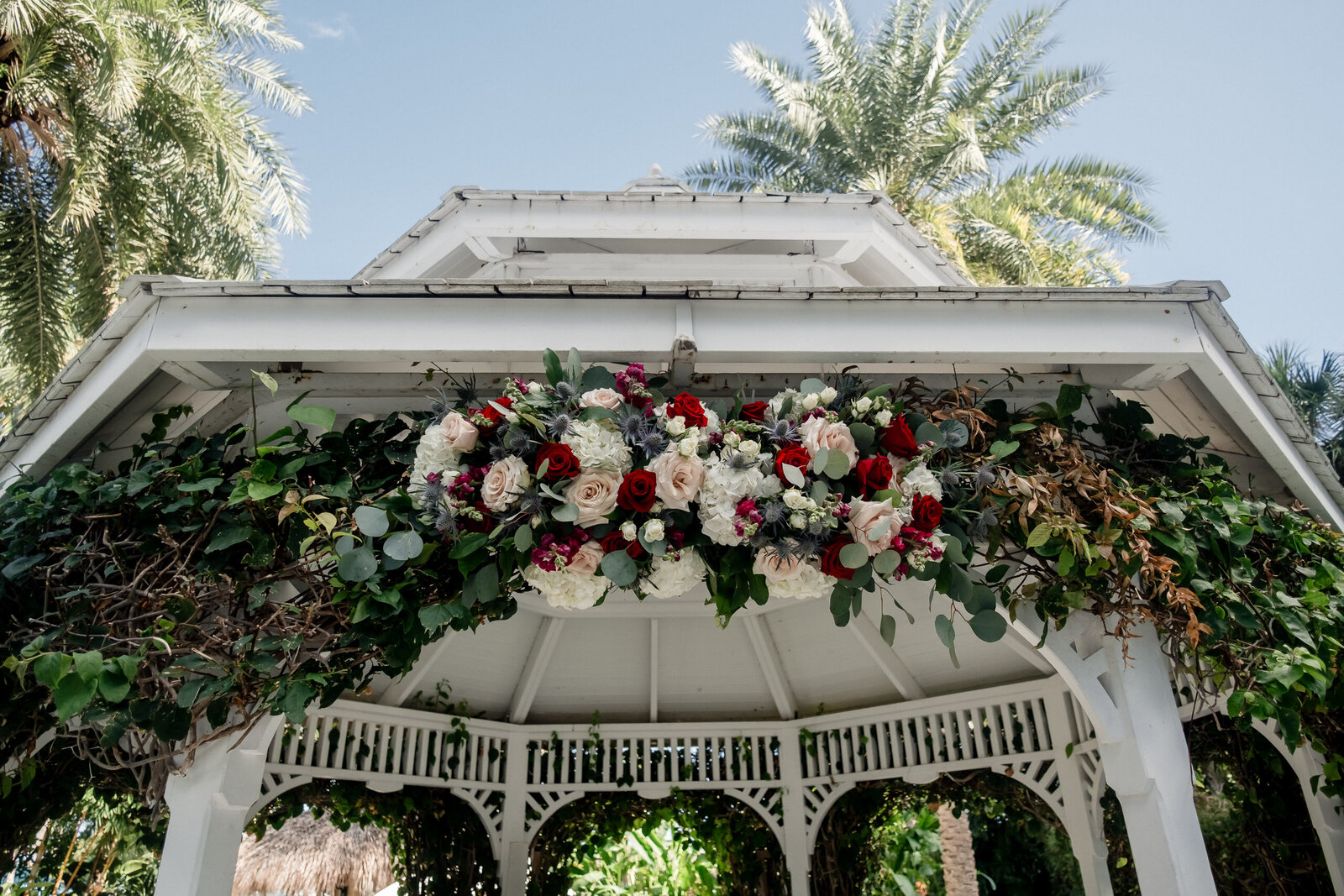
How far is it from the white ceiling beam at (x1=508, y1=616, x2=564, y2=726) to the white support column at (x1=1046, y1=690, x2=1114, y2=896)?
296 centimetres

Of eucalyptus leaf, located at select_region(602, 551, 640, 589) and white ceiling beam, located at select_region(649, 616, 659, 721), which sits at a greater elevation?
white ceiling beam, located at select_region(649, 616, 659, 721)

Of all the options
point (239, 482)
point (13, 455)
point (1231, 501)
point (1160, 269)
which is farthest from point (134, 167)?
point (1160, 269)

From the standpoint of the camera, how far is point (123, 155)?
8773mm

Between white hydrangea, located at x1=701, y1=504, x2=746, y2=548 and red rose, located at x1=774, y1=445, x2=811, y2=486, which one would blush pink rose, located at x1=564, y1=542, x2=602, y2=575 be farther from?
red rose, located at x1=774, y1=445, x2=811, y2=486

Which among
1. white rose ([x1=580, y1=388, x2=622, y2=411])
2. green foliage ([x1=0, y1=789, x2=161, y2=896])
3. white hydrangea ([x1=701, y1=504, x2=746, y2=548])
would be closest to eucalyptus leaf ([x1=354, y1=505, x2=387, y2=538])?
white rose ([x1=580, y1=388, x2=622, y2=411])

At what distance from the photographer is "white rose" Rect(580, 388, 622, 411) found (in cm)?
238

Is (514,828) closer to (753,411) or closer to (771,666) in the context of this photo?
(771,666)

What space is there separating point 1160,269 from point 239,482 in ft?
44.2

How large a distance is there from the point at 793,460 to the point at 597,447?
0.50 meters

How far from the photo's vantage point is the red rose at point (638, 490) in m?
2.28

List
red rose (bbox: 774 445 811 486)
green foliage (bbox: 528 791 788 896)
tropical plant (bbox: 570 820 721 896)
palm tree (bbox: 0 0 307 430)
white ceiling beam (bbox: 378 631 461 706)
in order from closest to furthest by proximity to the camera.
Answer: red rose (bbox: 774 445 811 486) → white ceiling beam (bbox: 378 631 461 706) → green foliage (bbox: 528 791 788 896) → tropical plant (bbox: 570 820 721 896) → palm tree (bbox: 0 0 307 430)

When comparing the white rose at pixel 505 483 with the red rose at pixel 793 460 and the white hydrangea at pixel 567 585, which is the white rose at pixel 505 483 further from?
the red rose at pixel 793 460

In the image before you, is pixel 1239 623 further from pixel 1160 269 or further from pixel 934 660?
pixel 1160 269

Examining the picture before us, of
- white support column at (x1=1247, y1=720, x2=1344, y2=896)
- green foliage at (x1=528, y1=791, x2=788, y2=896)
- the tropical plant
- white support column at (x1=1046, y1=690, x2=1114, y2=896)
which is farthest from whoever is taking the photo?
the tropical plant
